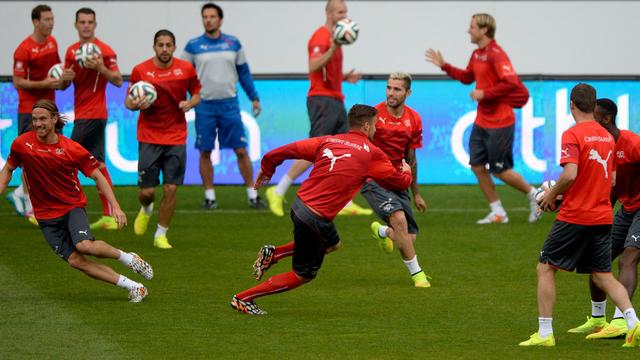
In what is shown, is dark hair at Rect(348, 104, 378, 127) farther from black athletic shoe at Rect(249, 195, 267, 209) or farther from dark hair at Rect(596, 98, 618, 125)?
Result: black athletic shoe at Rect(249, 195, 267, 209)

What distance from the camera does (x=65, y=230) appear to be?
10805 mm

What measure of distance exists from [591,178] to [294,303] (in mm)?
3034

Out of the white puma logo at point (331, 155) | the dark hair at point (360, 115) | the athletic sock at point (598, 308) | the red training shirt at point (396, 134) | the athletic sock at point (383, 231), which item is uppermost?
the dark hair at point (360, 115)

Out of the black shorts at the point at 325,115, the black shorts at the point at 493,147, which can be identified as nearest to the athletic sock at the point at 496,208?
the black shorts at the point at 493,147

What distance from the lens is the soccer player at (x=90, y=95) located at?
15094mm

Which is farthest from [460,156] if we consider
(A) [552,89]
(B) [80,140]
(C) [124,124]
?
(B) [80,140]

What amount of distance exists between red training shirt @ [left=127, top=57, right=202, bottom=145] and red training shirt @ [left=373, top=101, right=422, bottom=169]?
279cm

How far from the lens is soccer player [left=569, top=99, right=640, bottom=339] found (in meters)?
9.43

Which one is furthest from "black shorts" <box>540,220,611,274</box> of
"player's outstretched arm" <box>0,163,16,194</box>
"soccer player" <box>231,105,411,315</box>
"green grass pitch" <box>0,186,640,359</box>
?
"player's outstretched arm" <box>0,163,16,194</box>

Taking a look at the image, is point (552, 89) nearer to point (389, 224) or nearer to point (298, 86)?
point (298, 86)

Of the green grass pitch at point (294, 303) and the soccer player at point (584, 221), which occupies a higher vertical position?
the soccer player at point (584, 221)

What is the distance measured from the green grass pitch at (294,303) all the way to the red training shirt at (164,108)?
3.88 feet

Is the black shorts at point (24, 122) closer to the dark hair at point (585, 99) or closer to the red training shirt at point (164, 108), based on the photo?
the red training shirt at point (164, 108)

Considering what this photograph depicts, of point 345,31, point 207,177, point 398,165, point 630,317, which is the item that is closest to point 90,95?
point 207,177
